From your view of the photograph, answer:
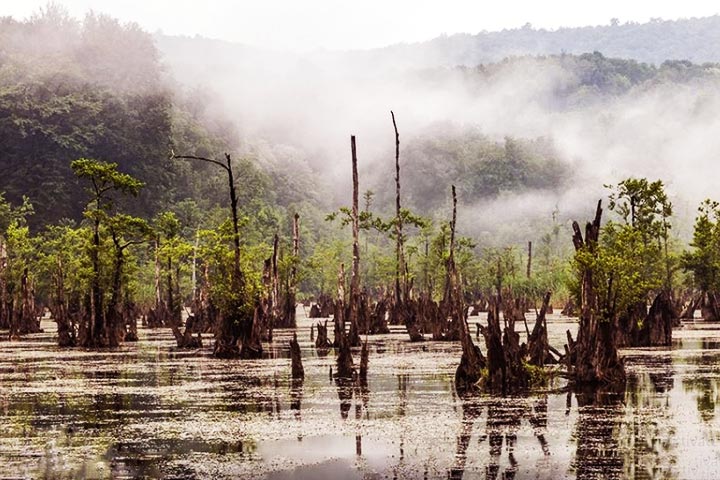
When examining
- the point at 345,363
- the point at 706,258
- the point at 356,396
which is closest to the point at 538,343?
the point at 345,363

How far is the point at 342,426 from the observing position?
49.4ft

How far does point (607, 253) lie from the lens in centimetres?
2431

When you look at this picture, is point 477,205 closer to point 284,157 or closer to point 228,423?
point 284,157

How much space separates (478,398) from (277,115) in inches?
6669

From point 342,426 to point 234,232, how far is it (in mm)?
16115

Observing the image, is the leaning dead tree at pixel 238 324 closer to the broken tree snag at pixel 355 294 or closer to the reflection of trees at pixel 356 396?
the broken tree snag at pixel 355 294

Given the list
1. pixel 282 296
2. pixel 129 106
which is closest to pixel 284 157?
pixel 129 106

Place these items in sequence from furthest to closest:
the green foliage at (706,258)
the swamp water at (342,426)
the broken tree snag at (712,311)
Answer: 1. the green foliage at (706,258)
2. the broken tree snag at (712,311)
3. the swamp water at (342,426)

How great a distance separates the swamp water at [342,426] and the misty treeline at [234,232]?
1.88m

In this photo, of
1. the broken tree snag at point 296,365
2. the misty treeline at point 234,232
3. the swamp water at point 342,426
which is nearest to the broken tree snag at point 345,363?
the swamp water at point 342,426

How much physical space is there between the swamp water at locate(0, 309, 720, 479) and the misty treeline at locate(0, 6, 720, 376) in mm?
1881

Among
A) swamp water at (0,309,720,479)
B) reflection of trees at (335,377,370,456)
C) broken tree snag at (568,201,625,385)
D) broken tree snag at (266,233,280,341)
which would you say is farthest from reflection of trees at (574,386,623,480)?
broken tree snag at (266,233,280,341)

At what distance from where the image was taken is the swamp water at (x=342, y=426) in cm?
1199

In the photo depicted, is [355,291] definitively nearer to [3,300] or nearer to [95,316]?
[95,316]
